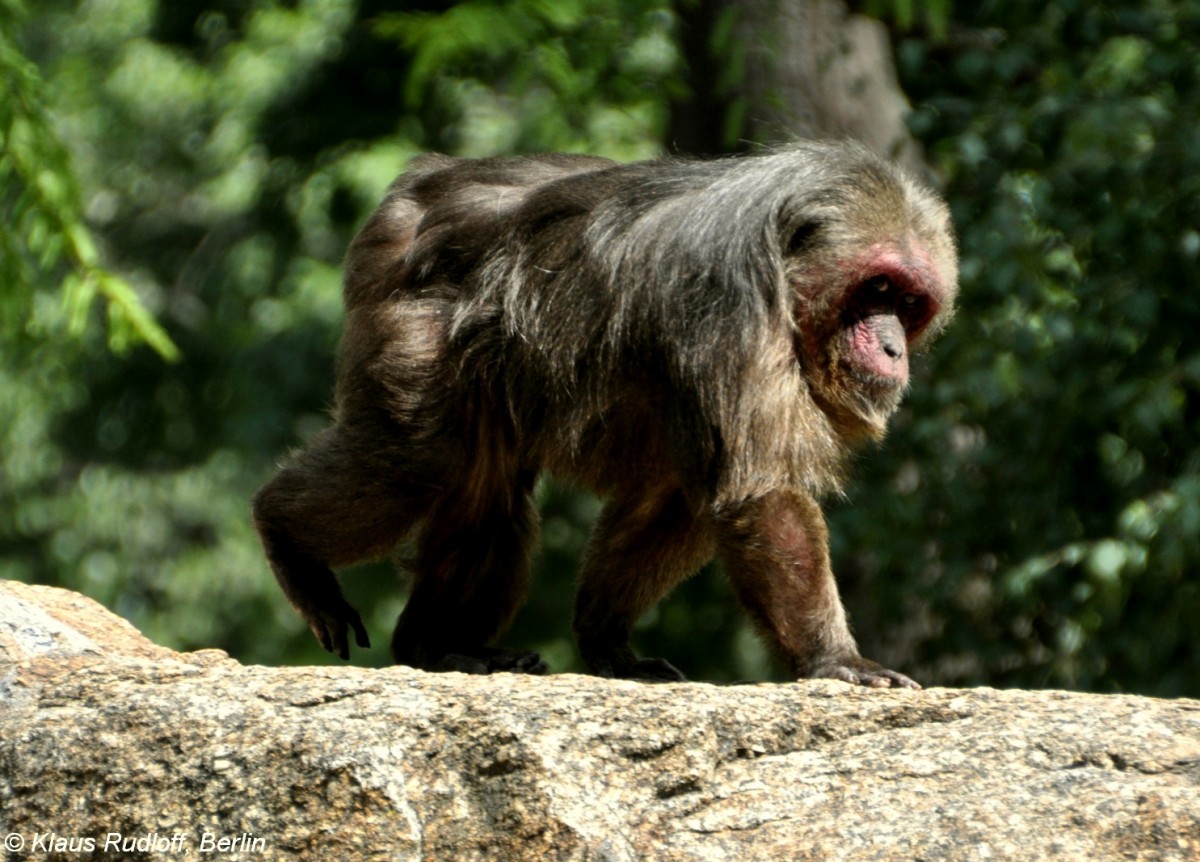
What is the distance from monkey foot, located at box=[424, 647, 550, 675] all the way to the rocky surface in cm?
177

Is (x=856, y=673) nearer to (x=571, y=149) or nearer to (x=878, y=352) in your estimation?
(x=878, y=352)

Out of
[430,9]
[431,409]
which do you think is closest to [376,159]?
[430,9]

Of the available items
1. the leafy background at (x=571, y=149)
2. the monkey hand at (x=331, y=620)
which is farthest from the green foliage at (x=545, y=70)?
the monkey hand at (x=331, y=620)

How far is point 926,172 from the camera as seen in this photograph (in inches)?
456

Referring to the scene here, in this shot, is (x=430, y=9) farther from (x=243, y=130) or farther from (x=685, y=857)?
(x=685, y=857)

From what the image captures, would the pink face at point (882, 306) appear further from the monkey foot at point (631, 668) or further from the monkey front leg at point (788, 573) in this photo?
the monkey foot at point (631, 668)

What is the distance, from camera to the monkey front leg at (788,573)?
609 cm

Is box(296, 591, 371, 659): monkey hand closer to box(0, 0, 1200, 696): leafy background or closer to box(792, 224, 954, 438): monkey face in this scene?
box(0, 0, 1200, 696): leafy background

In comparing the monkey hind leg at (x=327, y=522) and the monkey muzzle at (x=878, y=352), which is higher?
the monkey muzzle at (x=878, y=352)

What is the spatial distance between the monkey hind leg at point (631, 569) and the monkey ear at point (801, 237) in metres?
1.15

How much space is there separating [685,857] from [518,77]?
6.63 meters

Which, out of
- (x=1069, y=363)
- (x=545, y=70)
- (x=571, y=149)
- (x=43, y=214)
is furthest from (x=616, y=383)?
(x=571, y=149)

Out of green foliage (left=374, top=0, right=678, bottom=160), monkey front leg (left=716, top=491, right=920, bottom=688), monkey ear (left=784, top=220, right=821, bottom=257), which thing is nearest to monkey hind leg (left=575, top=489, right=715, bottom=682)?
monkey front leg (left=716, top=491, right=920, bottom=688)

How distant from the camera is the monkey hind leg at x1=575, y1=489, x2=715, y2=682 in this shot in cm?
715
